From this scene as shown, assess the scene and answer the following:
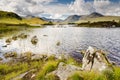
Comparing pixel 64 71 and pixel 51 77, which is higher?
pixel 64 71

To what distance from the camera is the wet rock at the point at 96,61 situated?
56.3 feet

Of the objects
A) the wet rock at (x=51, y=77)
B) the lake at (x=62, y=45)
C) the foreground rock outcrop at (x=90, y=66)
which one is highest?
the foreground rock outcrop at (x=90, y=66)

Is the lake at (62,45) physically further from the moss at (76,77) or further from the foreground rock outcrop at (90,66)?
the moss at (76,77)

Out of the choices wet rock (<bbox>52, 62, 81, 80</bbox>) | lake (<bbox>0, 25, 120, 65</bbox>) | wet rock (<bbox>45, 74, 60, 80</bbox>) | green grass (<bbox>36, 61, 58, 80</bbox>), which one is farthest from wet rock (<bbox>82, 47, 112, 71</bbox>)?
lake (<bbox>0, 25, 120, 65</bbox>)

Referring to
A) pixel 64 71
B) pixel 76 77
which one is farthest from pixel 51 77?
pixel 76 77

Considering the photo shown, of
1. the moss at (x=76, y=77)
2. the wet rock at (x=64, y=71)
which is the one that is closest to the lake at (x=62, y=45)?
the wet rock at (x=64, y=71)

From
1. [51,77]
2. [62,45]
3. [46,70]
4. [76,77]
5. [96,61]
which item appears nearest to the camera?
[76,77]

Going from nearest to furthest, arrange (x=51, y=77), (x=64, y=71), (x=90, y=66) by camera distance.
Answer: (x=51, y=77) < (x=64, y=71) < (x=90, y=66)

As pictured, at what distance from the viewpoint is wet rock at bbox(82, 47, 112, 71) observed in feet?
56.3

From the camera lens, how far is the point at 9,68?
25.8 m

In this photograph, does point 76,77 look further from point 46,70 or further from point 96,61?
point 96,61

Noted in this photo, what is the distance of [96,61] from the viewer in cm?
1823

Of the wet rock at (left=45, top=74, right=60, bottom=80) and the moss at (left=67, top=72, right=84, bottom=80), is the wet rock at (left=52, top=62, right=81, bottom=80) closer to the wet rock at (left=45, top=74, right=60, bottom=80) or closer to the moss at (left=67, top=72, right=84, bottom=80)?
the wet rock at (left=45, top=74, right=60, bottom=80)

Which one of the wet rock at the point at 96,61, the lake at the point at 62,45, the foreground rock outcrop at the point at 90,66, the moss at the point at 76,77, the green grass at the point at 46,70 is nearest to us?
the moss at the point at 76,77
